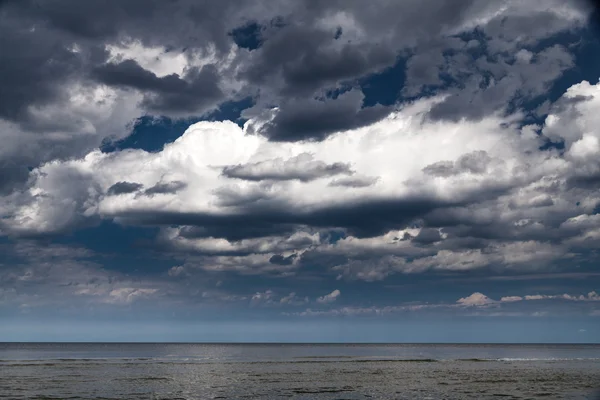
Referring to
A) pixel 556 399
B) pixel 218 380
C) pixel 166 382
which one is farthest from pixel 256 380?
pixel 556 399

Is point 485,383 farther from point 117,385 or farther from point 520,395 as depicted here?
point 117,385

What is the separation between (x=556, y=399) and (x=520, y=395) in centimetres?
404

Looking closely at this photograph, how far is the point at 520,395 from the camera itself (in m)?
59.2

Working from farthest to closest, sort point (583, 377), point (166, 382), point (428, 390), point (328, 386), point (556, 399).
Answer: point (583, 377)
point (166, 382)
point (328, 386)
point (428, 390)
point (556, 399)

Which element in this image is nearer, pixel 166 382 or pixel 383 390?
pixel 383 390

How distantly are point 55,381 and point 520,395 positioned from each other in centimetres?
5143

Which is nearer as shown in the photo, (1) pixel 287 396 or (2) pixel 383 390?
(1) pixel 287 396

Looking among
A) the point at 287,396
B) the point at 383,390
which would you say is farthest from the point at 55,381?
the point at 383,390

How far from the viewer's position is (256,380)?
76.6m

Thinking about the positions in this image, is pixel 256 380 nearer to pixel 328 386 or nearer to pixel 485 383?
pixel 328 386

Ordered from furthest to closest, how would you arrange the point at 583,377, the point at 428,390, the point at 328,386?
the point at 583,377 < the point at 328,386 < the point at 428,390

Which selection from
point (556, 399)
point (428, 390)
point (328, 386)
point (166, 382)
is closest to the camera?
point (556, 399)

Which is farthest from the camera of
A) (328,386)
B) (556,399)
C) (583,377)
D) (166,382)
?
(583,377)

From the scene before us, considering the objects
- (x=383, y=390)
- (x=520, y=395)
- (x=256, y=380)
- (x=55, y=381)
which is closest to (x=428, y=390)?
(x=383, y=390)
